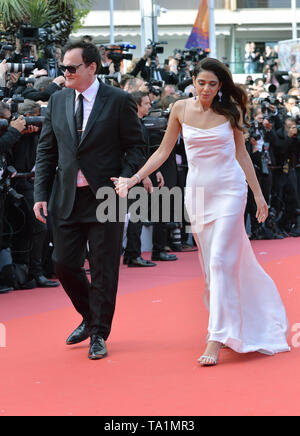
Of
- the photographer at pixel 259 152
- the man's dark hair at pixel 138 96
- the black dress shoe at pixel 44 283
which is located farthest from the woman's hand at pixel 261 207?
the photographer at pixel 259 152

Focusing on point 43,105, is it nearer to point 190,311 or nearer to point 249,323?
point 190,311

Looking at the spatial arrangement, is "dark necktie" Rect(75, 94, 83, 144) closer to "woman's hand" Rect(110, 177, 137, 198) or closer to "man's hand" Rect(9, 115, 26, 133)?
"woman's hand" Rect(110, 177, 137, 198)

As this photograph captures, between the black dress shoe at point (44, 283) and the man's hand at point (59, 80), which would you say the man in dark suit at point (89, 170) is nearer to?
the black dress shoe at point (44, 283)

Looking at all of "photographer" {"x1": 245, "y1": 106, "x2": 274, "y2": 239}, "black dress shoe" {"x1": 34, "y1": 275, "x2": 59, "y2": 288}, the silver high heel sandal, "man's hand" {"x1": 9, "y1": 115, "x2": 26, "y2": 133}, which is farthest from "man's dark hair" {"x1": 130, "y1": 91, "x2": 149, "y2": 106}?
the silver high heel sandal

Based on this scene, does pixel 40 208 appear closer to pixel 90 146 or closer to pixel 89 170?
pixel 89 170

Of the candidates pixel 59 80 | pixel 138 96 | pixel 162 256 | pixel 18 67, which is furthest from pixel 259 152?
pixel 18 67

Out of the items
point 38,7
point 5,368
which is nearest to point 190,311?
point 5,368

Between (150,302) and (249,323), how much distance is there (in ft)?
7.55

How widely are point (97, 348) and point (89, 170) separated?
1141 millimetres

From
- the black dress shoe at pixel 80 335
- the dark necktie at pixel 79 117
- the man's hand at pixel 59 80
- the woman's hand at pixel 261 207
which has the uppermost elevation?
the dark necktie at pixel 79 117

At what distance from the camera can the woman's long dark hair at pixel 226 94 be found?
5633 millimetres

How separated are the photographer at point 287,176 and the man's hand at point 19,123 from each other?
20.2ft

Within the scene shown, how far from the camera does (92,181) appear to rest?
5625mm
